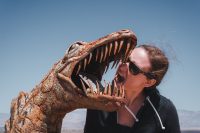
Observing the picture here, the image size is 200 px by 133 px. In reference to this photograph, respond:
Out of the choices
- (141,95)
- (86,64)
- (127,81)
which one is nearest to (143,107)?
(141,95)

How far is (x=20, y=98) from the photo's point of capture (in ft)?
17.1

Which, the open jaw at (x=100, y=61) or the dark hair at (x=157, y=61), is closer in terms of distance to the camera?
the open jaw at (x=100, y=61)

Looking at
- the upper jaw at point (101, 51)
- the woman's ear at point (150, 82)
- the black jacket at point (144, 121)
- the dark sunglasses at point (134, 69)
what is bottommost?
the black jacket at point (144, 121)

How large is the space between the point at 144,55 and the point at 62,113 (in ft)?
5.54

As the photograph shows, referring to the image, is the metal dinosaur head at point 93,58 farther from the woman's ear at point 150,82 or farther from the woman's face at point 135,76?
the woman's ear at point 150,82

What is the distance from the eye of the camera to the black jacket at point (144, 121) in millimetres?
6492

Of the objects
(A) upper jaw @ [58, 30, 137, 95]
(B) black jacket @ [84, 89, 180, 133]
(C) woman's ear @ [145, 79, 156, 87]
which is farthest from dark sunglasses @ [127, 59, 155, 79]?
(A) upper jaw @ [58, 30, 137, 95]

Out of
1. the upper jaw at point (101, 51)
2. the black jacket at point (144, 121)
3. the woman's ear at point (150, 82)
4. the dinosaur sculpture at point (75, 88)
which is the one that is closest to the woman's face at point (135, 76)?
the woman's ear at point (150, 82)

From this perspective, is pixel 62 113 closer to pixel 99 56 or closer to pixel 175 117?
pixel 99 56

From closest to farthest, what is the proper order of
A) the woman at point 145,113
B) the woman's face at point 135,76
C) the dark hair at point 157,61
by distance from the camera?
the woman's face at point 135,76, the dark hair at point 157,61, the woman at point 145,113

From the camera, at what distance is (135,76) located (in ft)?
19.4

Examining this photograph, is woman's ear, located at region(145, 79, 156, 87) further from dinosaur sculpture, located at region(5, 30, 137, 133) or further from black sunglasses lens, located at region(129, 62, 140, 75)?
dinosaur sculpture, located at region(5, 30, 137, 133)

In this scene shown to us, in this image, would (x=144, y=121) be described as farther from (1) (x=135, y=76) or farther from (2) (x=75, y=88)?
(2) (x=75, y=88)

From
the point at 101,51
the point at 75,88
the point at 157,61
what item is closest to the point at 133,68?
the point at 157,61
